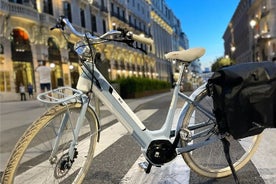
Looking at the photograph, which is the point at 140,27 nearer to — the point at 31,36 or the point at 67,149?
the point at 31,36

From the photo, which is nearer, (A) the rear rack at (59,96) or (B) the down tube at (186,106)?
(A) the rear rack at (59,96)

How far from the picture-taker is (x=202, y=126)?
3531 mm

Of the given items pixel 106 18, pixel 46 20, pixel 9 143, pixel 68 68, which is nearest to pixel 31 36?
pixel 46 20

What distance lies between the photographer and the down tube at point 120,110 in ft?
10.4

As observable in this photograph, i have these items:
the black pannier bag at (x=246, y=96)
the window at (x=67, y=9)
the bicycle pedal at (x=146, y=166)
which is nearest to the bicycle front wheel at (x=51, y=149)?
the bicycle pedal at (x=146, y=166)

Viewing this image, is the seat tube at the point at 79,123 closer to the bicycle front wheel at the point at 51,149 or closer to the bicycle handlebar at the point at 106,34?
the bicycle front wheel at the point at 51,149

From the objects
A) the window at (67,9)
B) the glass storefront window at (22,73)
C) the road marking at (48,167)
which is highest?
the window at (67,9)

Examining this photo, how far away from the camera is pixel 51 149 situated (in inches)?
124

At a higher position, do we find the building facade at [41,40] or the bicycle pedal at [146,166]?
the building facade at [41,40]

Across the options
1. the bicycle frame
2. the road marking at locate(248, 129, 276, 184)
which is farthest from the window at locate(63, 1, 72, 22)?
the bicycle frame

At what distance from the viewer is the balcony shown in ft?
92.7

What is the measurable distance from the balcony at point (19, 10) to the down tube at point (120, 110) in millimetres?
27047

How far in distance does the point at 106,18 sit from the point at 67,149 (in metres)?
51.1

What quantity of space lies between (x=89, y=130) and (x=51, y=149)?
15.8 inches
